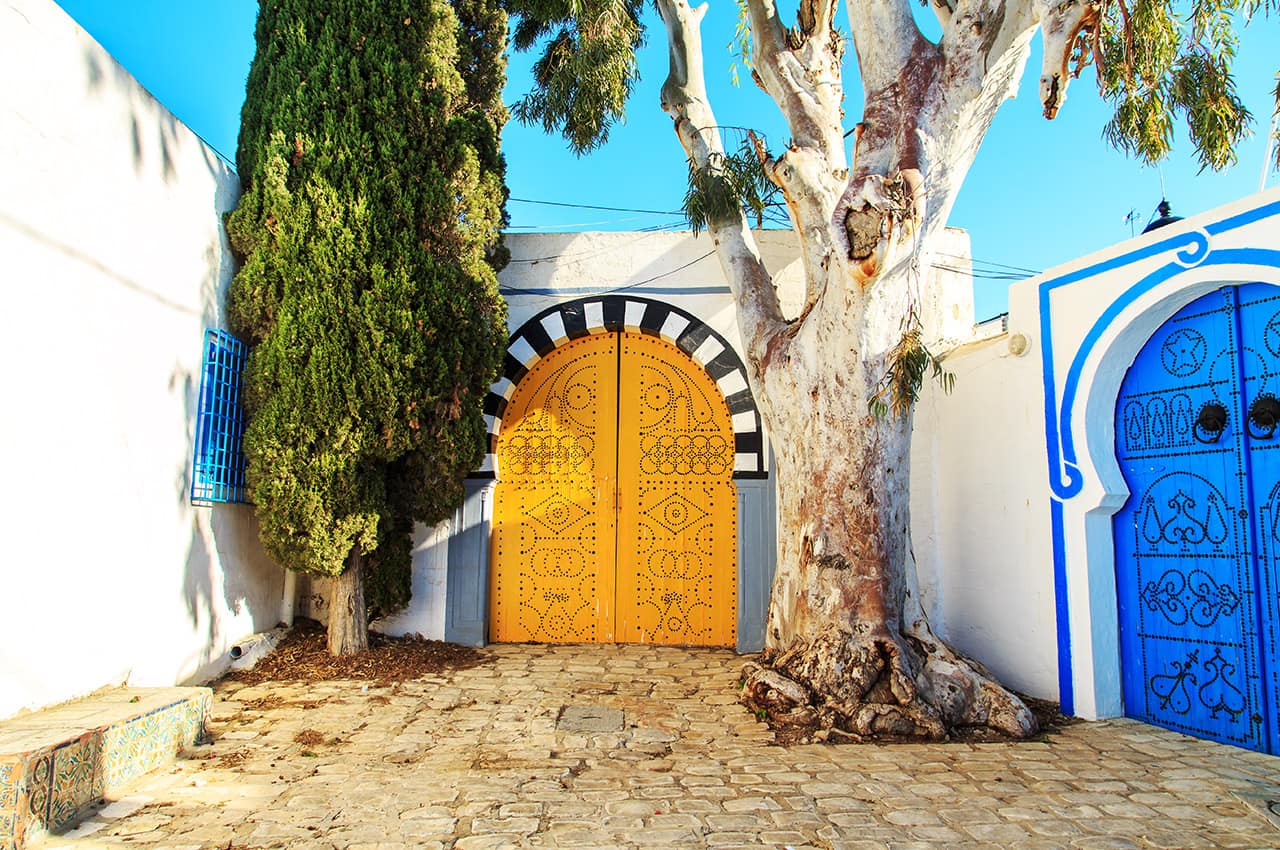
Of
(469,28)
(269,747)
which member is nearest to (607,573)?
(269,747)

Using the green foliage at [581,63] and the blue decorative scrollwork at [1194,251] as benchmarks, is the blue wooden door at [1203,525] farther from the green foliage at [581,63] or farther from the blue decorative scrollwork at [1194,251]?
the green foliage at [581,63]

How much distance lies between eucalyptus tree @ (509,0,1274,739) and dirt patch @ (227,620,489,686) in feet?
8.89

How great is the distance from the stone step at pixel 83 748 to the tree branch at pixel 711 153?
4.47 metres

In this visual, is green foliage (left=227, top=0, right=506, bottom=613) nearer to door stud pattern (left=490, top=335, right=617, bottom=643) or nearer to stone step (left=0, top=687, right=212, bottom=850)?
door stud pattern (left=490, top=335, right=617, bottom=643)

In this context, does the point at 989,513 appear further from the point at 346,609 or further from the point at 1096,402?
the point at 346,609

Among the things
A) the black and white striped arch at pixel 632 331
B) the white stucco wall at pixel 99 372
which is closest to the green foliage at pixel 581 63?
the black and white striped arch at pixel 632 331

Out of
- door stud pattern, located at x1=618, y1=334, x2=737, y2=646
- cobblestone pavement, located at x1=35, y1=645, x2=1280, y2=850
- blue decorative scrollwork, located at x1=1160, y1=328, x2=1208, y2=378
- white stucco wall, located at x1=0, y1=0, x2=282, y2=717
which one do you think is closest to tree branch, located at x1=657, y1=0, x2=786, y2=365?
door stud pattern, located at x1=618, y1=334, x2=737, y2=646

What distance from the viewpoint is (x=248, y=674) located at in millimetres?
6250

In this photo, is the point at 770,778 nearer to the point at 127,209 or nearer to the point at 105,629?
the point at 105,629

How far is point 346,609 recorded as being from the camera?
266 inches

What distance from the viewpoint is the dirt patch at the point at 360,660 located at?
20.7 feet

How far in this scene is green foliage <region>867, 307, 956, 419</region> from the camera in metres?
5.31

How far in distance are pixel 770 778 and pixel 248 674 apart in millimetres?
4129

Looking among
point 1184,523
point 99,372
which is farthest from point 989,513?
point 99,372
